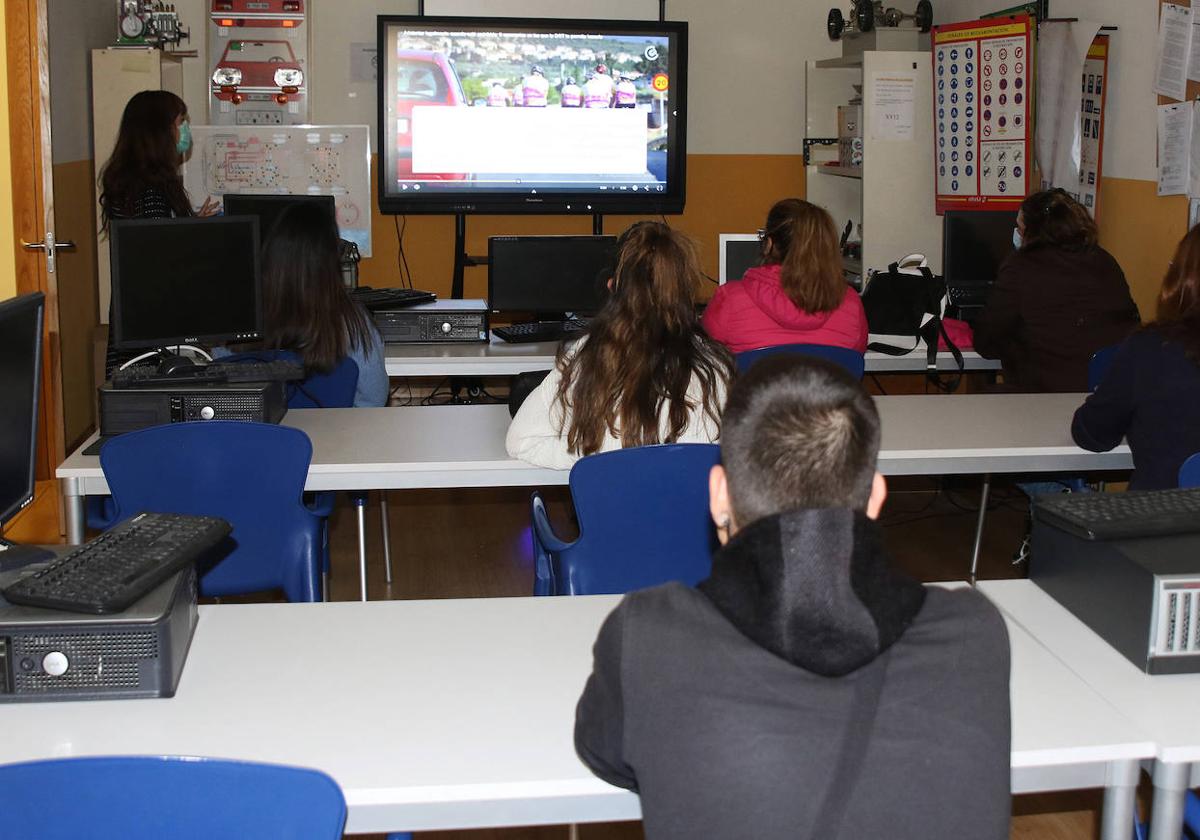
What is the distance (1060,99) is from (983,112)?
1.38ft

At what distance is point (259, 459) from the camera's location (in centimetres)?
280

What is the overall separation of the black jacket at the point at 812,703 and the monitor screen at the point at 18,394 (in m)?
1.15

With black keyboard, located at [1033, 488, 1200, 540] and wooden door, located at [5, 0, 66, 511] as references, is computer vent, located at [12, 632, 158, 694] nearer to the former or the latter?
black keyboard, located at [1033, 488, 1200, 540]

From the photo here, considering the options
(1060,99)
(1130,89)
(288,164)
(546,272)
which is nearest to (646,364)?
(546,272)

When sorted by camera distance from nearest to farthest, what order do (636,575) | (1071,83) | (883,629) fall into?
(883,629), (636,575), (1071,83)

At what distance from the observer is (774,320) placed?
13.2ft

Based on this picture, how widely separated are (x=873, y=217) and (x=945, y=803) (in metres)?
5.61

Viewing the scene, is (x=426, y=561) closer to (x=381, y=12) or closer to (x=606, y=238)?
(x=606, y=238)

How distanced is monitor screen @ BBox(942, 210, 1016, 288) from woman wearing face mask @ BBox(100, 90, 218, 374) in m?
3.06

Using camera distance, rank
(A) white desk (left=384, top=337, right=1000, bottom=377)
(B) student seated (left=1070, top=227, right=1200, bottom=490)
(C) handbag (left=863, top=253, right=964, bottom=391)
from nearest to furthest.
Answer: (B) student seated (left=1070, top=227, right=1200, bottom=490) → (A) white desk (left=384, top=337, right=1000, bottom=377) → (C) handbag (left=863, top=253, right=964, bottom=391)

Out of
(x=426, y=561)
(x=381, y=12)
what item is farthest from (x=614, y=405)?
(x=381, y=12)

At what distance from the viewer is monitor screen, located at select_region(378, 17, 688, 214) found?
6.52m

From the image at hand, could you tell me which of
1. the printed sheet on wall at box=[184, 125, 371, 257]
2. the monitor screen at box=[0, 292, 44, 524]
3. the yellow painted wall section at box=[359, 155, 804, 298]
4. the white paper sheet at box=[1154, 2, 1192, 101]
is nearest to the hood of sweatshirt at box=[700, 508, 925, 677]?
the monitor screen at box=[0, 292, 44, 524]

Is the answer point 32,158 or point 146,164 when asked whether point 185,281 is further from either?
point 146,164
